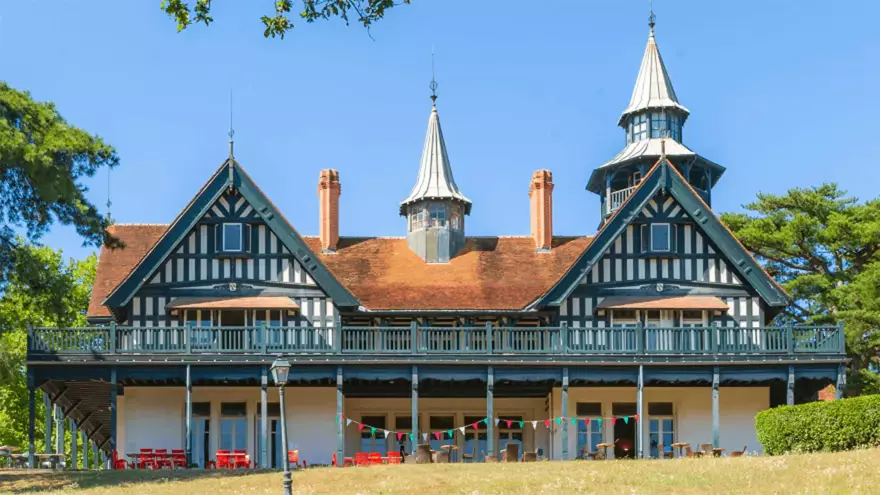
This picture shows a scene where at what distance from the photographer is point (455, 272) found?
4866 cm

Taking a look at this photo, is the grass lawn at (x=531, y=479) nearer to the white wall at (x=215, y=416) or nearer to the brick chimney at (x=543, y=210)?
the white wall at (x=215, y=416)

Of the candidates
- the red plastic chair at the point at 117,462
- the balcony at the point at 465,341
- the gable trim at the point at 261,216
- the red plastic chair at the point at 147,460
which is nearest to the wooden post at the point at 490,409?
the balcony at the point at 465,341

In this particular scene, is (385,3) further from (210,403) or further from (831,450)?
(210,403)

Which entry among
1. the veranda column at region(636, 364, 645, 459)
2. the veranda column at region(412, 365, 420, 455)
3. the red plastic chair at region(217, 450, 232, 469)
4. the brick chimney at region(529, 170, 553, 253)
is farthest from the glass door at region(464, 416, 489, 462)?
the red plastic chair at region(217, 450, 232, 469)

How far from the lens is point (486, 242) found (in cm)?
5125

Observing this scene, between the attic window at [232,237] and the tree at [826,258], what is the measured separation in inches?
794

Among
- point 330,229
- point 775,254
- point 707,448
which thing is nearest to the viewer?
point 707,448

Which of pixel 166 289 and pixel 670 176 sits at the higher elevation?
pixel 670 176

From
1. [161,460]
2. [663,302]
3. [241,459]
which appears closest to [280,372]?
[241,459]

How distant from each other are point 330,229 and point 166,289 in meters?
7.04

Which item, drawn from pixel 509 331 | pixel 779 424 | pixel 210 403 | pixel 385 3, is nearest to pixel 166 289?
pixel 210 403

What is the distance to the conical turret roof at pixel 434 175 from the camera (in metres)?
50.5

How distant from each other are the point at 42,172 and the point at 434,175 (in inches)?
694

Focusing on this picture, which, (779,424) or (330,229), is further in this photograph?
(330,229)
